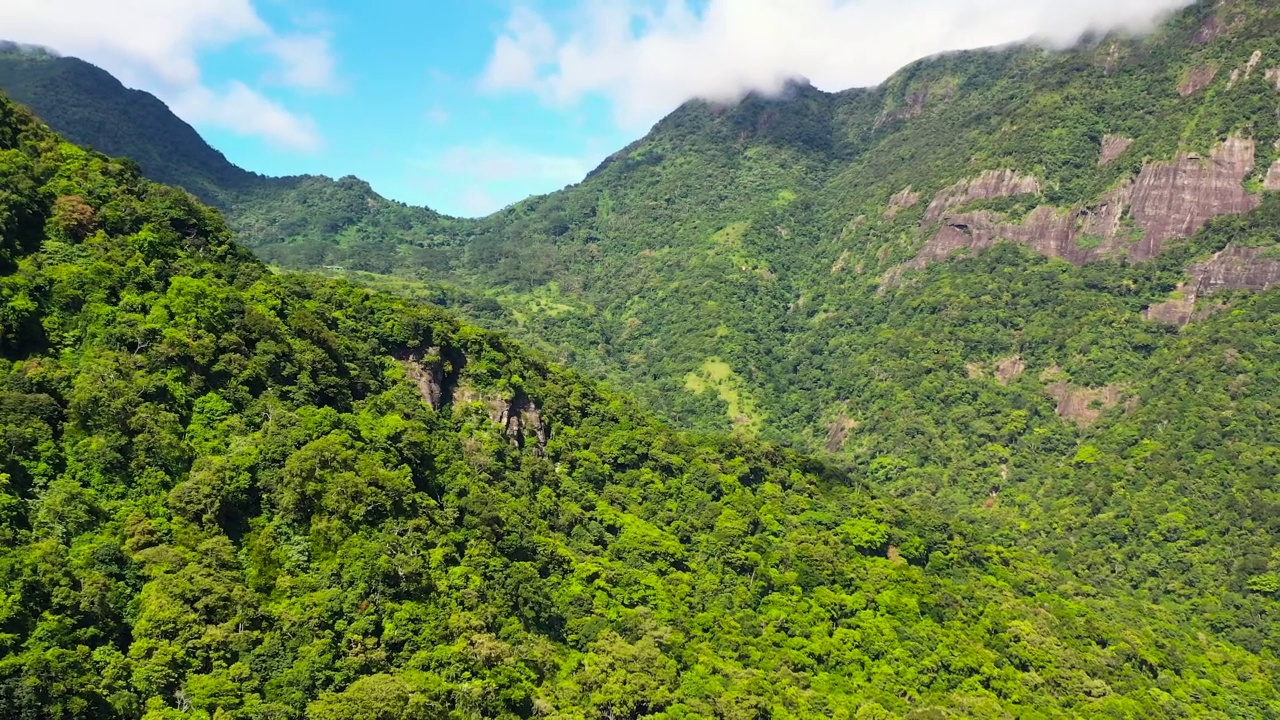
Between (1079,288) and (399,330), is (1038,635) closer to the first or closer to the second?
(399,330)

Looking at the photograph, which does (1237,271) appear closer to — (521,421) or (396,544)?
(521,421)

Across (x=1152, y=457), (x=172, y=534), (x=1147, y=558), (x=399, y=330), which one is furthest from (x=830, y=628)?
(x=1152, y=457)

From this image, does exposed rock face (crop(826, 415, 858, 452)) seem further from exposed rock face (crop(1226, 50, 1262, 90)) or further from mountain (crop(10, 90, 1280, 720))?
exposed rock face (crop(1226, 50, 1262, 90))

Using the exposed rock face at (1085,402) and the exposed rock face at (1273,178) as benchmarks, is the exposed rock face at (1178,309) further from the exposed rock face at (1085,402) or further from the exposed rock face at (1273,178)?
the exposed rock face at (1273,178)

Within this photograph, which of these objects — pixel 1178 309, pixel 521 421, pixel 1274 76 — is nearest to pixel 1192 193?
pixel 1178 309

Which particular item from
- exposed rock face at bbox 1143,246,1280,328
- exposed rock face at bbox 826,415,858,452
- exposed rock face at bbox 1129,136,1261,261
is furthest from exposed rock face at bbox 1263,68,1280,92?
exposed rock face at bbox 826,415,858,452

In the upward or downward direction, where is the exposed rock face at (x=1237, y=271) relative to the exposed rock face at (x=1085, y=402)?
upward

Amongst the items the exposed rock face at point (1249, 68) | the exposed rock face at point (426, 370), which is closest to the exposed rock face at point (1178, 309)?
the exposed rock face at point (1249, 68)
